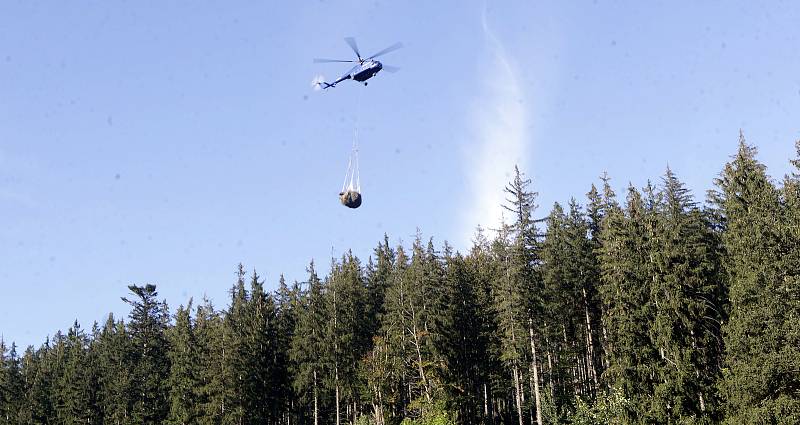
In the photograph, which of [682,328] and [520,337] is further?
[520,337]

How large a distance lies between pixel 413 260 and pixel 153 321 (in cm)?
3413

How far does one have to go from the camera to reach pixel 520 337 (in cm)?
4644

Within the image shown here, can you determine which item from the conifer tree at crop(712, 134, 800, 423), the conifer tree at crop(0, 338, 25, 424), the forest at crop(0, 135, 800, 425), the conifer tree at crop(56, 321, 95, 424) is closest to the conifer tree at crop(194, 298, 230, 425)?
the forest at crop(0, 135, 800, 425)

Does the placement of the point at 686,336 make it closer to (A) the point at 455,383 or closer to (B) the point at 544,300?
(B) the point at 544,300

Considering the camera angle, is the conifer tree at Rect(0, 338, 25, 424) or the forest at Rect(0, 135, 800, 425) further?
the conifer tree at Rect(0, 338, 25, 424)

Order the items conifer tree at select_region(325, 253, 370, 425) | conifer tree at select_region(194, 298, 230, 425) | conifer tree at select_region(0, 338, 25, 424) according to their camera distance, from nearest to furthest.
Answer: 1. conifer tree at select_region(325, 253, 370, 425)
2. conifer tree at select_region(194, 298, 230, 425)
3. conifer tree at select_region(0, 338, 25, 424)

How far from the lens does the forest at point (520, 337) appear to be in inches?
1346

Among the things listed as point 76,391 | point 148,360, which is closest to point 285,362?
point 148,360

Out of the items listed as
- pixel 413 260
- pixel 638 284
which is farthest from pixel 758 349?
pixel 413 260

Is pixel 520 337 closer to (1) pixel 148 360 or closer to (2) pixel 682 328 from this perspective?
(2) pixel 682 328

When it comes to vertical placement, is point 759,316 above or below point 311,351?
below

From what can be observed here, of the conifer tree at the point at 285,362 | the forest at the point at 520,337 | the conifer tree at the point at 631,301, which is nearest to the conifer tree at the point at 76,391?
the forest at the point at 520,337

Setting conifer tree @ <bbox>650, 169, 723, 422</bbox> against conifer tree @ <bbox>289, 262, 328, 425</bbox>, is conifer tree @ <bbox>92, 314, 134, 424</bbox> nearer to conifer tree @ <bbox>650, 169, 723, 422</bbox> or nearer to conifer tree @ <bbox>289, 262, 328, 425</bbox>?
conifer tree @ <bbox>289, 262, 328, 425</bbox>

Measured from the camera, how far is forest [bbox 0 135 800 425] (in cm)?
3419
